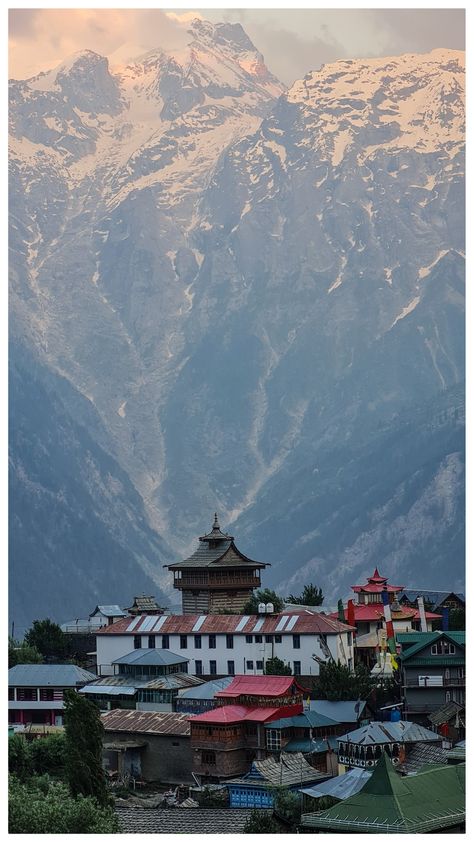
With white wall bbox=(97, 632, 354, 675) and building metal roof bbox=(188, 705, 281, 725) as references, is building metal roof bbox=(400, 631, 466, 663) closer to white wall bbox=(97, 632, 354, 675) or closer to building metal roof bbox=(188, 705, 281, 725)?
white wall bbox=(97, 632, 354, 675)

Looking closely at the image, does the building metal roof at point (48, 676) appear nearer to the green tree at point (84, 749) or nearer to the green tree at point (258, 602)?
the green tree at point (258, 602)

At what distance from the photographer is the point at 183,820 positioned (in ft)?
313

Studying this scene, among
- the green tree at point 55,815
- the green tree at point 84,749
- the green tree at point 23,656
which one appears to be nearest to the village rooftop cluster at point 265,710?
the green tree at point 84,749

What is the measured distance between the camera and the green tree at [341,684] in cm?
11112

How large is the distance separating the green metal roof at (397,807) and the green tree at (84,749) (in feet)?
42.3

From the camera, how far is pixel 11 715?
123 metres

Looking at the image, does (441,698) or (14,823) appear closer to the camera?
Result: (14,823)

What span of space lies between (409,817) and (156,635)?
50775 mm

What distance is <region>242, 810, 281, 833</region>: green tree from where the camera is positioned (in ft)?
283

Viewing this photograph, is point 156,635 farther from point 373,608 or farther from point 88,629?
point 88,629

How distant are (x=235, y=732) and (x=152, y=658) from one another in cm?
1743

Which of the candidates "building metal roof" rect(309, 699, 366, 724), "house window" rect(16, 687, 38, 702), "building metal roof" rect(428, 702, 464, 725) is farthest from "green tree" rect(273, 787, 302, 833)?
"house window" rect(16, 687, 38, 702)
